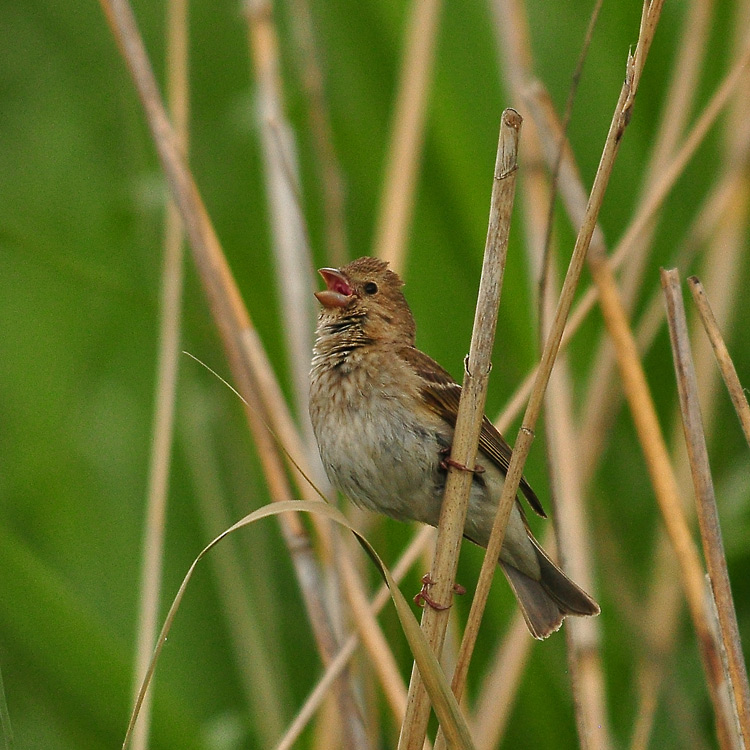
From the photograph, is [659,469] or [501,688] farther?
[501,688]

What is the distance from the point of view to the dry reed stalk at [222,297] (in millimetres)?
2396

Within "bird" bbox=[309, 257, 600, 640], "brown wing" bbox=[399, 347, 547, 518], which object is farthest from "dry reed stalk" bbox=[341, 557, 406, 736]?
"brown wing" bbox=[399, 347, 547, 518]

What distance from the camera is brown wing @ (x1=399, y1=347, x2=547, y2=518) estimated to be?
237cm

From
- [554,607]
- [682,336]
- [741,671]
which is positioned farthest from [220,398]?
[741,671]

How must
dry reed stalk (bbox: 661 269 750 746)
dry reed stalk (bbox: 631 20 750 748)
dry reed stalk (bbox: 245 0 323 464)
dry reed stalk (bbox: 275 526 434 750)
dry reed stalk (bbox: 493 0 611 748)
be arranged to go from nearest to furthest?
1. dry reed stalk (bbox: 661 269 750 746)
2. dry reed stalk (bbox: 275 526 434 750)
3. dry reed stalk (bbox: 493 0 611 748)
4. dry reed stalk (bbox: 245 0 323 464)
5. dry reed stalk (bbox: 631 20 750 748)

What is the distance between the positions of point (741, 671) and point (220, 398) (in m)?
1.80

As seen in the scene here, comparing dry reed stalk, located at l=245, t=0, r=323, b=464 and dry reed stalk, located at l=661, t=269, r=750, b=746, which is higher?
dry reed stalk, located at l=245, t=0, r=323, b=464

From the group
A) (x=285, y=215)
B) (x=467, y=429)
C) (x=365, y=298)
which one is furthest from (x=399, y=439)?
(x=285, y=215)

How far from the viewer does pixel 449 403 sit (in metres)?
2.50

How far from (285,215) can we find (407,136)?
0.37 metres

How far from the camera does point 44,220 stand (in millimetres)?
3799

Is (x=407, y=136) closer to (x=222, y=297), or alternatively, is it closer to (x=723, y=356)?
(x=222, y=297)

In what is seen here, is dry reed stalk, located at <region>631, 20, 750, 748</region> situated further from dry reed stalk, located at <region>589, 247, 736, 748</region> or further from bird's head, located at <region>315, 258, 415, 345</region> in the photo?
bird's head, located at <region>315, 258, 415, 345</region>

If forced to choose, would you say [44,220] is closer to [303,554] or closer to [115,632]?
[115,632]
